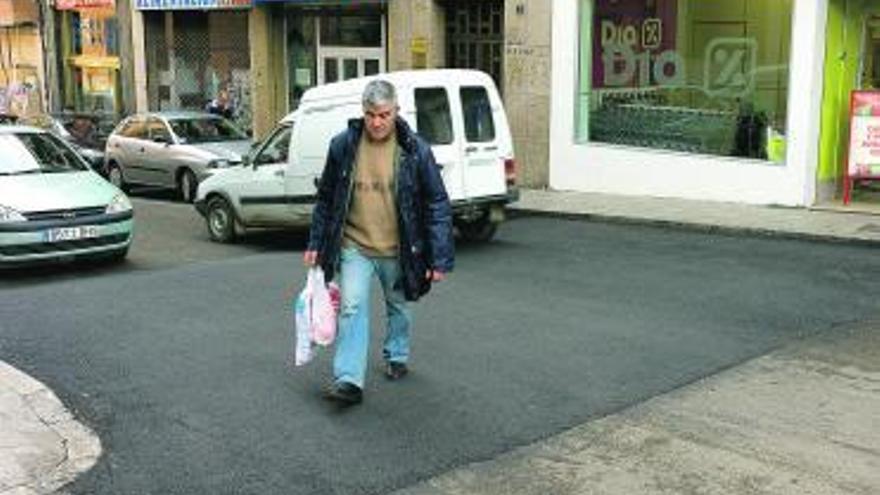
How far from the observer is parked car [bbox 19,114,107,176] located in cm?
2247

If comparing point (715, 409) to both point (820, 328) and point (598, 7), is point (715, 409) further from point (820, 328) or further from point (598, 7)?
point (598, 7)

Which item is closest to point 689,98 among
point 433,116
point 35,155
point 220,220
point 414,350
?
point 433,116

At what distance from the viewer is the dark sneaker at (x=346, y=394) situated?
6.32m

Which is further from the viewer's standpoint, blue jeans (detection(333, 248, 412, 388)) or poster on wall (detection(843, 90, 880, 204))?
poster on wall (detection(843, 90, 880, 204))

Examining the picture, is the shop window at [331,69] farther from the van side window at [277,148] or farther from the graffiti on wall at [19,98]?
the graffiti on wall at [19,98]

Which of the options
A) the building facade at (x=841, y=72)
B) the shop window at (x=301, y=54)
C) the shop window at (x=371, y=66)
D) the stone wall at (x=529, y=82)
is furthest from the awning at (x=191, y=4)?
the building facade at (x=841, y=72)

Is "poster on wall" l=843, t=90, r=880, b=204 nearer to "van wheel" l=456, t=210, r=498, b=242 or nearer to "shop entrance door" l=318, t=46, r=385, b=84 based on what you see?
"van wheel" l=456, t=210, r=498, b=242

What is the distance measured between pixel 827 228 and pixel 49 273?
8.44m

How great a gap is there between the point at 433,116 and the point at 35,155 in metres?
4.44

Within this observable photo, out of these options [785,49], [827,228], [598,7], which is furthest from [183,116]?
[827,228]

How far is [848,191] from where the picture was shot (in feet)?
46.5

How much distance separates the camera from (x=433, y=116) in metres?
11.9

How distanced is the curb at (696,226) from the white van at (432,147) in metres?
2.09

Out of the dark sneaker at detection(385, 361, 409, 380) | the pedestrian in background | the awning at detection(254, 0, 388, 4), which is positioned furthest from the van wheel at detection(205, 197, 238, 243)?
the pedestrian in background
